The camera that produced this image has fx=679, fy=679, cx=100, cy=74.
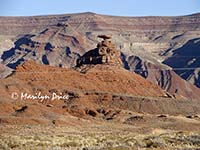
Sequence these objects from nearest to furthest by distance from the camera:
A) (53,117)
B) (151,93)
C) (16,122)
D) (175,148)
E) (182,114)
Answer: (175,148), (16,122), (53,117), (182,114), (151,93)

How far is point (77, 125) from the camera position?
91.2m

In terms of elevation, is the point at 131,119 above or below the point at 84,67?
below

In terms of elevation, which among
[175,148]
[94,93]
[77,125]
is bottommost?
[175,148]

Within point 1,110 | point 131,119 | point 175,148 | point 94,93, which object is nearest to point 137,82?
point 94,93

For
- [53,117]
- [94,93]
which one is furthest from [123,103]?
[53,117]

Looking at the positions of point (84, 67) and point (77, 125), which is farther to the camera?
point (84, 67)

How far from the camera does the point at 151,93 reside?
13388cm

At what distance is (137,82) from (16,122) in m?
51.4

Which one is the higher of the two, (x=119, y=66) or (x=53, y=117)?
(x=119, y=66)

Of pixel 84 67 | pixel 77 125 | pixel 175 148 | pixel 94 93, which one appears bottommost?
pixel 175 148

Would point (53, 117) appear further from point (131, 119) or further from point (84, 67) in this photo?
point (84, 67)

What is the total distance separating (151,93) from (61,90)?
839 inches

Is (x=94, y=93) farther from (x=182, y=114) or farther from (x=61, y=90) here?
(x=182, y=114)

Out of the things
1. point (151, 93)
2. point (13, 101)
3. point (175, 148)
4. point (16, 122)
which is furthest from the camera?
point (151, 93)
